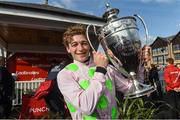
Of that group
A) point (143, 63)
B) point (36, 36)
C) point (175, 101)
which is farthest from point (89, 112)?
point (36, 36)

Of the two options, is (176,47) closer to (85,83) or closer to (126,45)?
(126,45)

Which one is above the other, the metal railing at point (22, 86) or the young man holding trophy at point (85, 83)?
the young man holding trophy at point (85, 83)

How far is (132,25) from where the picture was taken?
2.85 metres

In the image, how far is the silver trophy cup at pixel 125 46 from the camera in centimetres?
273

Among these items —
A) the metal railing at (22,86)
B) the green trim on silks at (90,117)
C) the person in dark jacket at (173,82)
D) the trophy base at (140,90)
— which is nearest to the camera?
the green trim on silks at (90,117)

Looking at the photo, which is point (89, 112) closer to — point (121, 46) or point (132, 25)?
point (121, 46)

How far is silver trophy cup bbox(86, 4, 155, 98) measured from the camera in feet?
Result: 8.95

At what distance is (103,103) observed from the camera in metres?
2.33

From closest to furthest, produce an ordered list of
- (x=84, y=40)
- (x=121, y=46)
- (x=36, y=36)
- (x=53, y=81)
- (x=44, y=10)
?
A: 1. (x=84, y=40)
2. (x=121, y=46)
3. (x=53, y=81)
4. (x=44, y=10)
5. (x=36, y=36)

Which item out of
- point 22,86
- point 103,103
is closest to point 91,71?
point 103,103

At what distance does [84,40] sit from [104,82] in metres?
0.36

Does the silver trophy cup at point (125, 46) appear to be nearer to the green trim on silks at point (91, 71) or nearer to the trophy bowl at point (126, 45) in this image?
the trophy bowl at point (126, 45)

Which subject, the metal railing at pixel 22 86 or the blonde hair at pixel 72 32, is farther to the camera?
the metal railing at pixel 22 86

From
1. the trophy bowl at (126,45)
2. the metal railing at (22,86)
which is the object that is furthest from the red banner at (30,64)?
the trophy bowl at (126,45)
